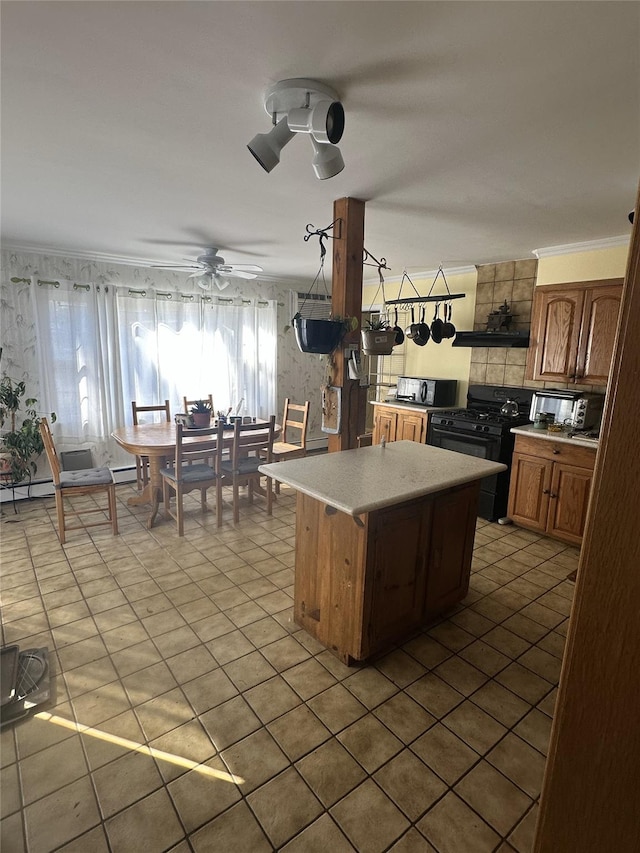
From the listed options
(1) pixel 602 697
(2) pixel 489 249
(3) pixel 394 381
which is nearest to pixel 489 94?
(1) pixel 602 697

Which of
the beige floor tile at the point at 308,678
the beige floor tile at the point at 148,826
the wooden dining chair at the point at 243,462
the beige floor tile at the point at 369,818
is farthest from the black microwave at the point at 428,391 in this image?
the beige floor tile at the point at 148,826

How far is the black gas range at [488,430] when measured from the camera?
12.3 feet

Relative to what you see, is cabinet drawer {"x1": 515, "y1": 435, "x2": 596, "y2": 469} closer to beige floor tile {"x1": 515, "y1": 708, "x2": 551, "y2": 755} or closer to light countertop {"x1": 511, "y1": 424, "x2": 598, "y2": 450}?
light countertop {"x1": 511, "y1": 424, "x2": 598, "y2": 450}

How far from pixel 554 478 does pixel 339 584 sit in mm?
2239

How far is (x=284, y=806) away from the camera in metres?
1.45

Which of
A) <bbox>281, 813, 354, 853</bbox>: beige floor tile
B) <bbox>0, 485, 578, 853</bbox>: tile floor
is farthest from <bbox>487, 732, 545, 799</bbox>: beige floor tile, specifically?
<bbox>281, 813, 354, 853</bbox>: beige floor tile

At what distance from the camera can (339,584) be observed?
209 cm

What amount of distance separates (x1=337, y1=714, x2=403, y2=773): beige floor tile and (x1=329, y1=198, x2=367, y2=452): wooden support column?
1474 millimetres

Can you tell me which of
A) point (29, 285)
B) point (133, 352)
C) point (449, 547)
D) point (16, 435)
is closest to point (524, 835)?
point (449, 547)

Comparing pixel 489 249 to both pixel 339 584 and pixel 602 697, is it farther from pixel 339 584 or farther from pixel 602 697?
pixel 602 697

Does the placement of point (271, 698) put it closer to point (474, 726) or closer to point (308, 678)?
point (308, 678)

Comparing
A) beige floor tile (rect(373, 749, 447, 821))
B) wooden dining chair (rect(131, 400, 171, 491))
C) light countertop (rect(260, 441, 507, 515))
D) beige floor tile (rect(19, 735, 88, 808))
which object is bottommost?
beige floor tile (rect(19, 735, 88, 808))

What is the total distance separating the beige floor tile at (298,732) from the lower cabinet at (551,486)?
2.48 meters

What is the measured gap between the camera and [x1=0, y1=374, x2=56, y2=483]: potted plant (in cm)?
385
